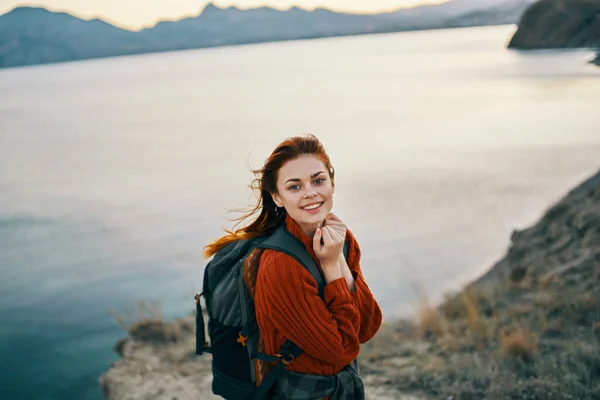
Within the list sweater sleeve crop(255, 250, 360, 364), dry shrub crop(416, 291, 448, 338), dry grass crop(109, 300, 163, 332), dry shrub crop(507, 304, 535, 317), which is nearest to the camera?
sweater sleeve crop(255, 250, 360, 364)

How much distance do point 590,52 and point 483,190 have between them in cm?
3634

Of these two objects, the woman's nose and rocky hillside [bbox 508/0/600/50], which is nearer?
the woman's nose

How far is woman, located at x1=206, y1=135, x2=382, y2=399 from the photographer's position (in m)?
Result: 2.02

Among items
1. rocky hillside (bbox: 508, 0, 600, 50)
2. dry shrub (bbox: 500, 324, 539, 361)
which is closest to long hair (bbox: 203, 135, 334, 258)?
dry shrub (bbox: 500, 324, 539, 361)

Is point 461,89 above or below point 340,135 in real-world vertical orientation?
above

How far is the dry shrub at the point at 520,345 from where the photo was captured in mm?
5285

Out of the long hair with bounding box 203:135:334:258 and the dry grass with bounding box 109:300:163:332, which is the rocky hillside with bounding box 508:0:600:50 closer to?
the dry grass with bounding box 109:300:163:332

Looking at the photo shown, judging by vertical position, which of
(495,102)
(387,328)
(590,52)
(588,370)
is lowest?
(387,328)

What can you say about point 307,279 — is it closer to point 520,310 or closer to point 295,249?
point 295,249

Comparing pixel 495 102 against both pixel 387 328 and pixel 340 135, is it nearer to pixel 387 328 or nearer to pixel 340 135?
pixel 340 135

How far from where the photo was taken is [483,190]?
21.5 meters

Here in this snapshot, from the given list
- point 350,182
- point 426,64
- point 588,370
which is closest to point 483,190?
A: point 350,182

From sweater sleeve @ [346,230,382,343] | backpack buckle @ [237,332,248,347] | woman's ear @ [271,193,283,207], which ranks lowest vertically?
backpack buckle @ [237,332,248,347]

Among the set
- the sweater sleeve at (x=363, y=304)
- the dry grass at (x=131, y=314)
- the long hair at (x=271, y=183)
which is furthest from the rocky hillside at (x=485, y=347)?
the long hair at (x=271, y=183)
